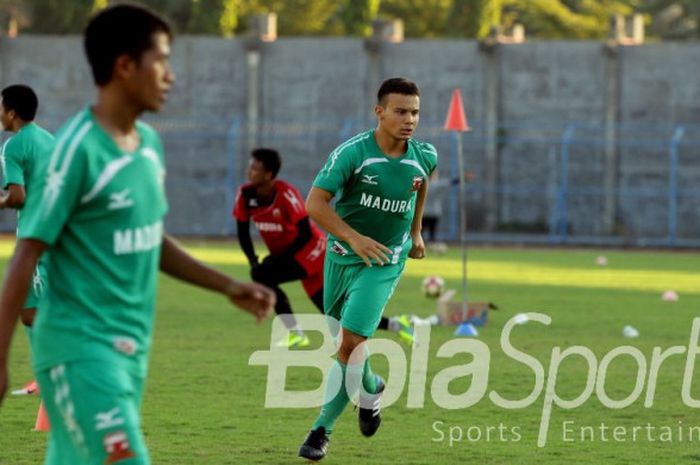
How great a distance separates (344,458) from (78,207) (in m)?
4.33

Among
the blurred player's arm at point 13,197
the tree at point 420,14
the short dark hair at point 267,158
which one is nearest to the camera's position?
the blurred player's arm at point 13,197

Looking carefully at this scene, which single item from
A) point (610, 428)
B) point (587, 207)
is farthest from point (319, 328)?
point (587, 207)

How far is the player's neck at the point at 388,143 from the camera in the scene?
9938mm

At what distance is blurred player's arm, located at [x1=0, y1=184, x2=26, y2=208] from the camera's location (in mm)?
9750

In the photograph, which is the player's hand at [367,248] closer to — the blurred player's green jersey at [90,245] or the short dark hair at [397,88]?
the short dark hair at [397,88]

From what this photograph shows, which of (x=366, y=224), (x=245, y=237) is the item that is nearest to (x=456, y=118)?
(x=245, y=237)

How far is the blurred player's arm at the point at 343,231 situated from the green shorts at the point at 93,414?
402 centimetres

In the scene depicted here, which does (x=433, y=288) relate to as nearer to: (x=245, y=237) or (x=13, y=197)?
(x=245, y=237)

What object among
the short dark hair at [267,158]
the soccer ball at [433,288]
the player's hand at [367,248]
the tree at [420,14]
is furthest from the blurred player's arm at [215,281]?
the tree at [420,14]

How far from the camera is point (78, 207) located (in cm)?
559

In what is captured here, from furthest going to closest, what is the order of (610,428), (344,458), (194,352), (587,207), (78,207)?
(587,207) → (194,352) → (610,428) → (344,458) → (78,207)

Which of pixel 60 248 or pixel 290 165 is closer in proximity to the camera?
pixel 60 248

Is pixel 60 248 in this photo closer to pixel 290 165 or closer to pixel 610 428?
pixel 610 428

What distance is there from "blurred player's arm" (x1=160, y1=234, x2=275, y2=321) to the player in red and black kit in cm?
834
